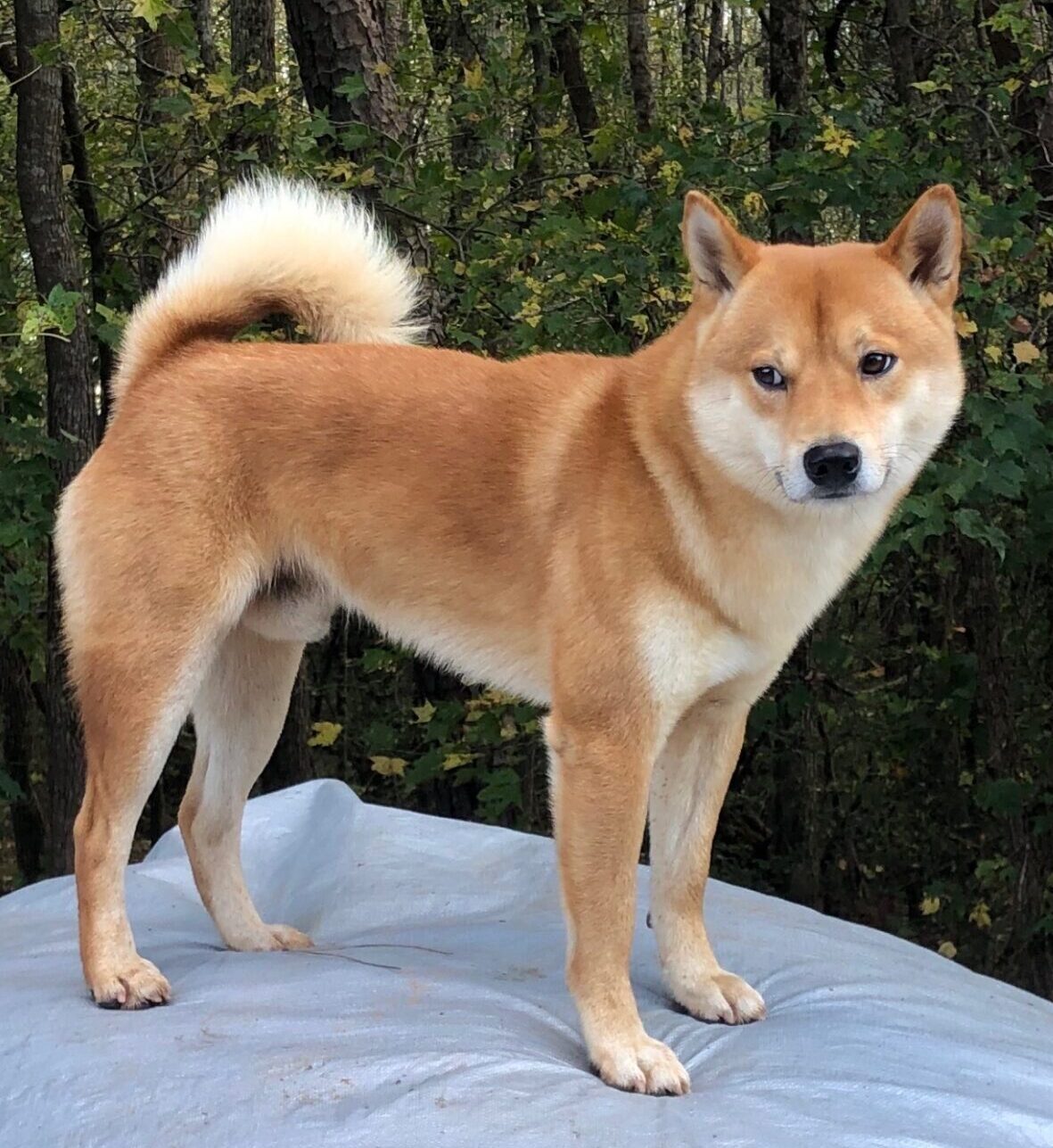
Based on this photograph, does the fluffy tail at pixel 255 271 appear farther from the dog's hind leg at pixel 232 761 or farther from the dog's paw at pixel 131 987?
the dog's paw at pixel 131 987

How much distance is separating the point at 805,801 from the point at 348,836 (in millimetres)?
2329

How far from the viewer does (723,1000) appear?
7.90 feet

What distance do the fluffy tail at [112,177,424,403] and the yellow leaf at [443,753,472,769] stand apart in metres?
1.80

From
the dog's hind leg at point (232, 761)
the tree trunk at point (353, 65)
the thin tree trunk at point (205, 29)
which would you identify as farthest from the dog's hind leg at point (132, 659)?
the thin tree trunk at point (205, 29)

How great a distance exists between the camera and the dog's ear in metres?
2.28

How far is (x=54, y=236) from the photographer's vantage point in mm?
3830

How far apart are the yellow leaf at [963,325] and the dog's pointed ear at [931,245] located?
3.18 ft

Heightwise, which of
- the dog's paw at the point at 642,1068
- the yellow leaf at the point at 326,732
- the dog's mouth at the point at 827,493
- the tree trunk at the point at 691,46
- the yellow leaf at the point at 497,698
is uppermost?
the tree trunk at the point at 691,46

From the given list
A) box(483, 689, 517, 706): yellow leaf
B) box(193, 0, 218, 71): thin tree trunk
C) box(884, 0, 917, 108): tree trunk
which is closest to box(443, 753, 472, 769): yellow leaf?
box(483, 689, 517, 706): yellow leaf

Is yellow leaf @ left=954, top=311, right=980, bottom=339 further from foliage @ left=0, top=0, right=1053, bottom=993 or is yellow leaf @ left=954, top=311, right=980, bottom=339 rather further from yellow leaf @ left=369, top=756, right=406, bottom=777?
yellow leaf @ left=369, top=756, right=406, bottom=777

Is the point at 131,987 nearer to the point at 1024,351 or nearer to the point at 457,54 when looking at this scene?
the point at 1024,351

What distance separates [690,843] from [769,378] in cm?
90

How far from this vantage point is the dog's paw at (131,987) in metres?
2.33

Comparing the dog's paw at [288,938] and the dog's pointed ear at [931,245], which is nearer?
the dog's pointed ear at [931,245]
